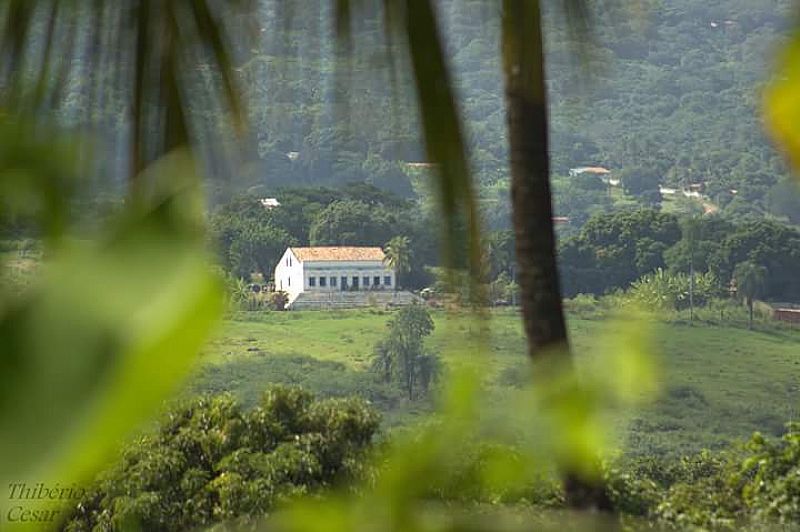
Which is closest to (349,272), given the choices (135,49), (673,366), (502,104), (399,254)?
(399,254)

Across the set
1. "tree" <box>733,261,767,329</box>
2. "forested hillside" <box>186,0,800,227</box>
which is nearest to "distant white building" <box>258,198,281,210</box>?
"forested hillside" <box>186,0,800,227</box>

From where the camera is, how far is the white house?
735 cm

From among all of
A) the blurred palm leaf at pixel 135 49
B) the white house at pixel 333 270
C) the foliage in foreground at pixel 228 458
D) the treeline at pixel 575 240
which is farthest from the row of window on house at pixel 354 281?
the blurred palm leaf at pixel 135 49

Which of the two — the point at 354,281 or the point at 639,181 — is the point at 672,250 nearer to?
the point at 354,281

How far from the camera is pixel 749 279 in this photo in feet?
28.2

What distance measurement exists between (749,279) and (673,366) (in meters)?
1.03

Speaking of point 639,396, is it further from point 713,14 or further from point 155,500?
point 713,14

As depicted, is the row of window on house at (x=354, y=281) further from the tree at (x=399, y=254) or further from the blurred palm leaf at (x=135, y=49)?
the blurred palm leaf at (x=135, y=49)

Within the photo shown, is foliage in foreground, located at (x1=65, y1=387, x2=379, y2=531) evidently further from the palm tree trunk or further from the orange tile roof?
the orange tile roof

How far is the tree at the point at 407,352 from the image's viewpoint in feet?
26.3

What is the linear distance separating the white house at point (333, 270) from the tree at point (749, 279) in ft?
8.29

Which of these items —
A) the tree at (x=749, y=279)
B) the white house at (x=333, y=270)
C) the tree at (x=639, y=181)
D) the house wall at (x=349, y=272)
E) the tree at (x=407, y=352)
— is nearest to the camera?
the white house at (x=333, y=270)

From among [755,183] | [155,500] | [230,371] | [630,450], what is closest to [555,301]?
[155,500]

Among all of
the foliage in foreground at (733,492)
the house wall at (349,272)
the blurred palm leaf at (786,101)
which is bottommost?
the foliage in foreground at (733,492)
